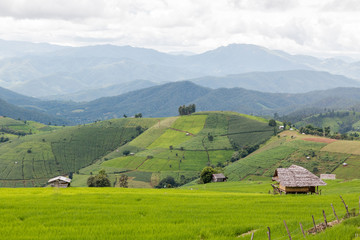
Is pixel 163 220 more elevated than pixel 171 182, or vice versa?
pixel 163 220

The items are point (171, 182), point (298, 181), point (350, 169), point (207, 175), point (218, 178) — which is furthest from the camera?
point (171, 182)

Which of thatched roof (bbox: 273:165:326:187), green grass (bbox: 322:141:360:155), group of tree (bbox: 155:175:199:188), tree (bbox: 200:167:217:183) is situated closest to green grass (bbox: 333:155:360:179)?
green grass (bbox: 322:141:360:155)

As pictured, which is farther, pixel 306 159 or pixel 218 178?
pixel 306 159

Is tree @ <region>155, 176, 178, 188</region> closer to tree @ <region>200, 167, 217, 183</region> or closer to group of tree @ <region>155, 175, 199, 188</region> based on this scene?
group of tree @ <region>155, 175, 199, 188</region>

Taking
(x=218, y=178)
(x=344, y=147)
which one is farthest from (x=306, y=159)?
(x=218, y=178)

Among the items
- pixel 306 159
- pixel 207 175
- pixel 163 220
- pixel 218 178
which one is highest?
pixel 163 220

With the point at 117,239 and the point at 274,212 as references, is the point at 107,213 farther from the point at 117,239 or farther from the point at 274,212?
the point at 274,212

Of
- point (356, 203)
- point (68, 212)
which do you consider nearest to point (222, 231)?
point (68, 212)

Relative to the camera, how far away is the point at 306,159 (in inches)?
6294

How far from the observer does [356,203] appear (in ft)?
116

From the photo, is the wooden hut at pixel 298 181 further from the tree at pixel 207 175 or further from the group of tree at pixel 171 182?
the group of tree at pixel 171 182

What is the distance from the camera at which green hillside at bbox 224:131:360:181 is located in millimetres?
143062

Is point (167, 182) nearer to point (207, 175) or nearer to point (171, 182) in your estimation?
point (171, 182)

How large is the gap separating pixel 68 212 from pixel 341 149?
15583 centimetres
